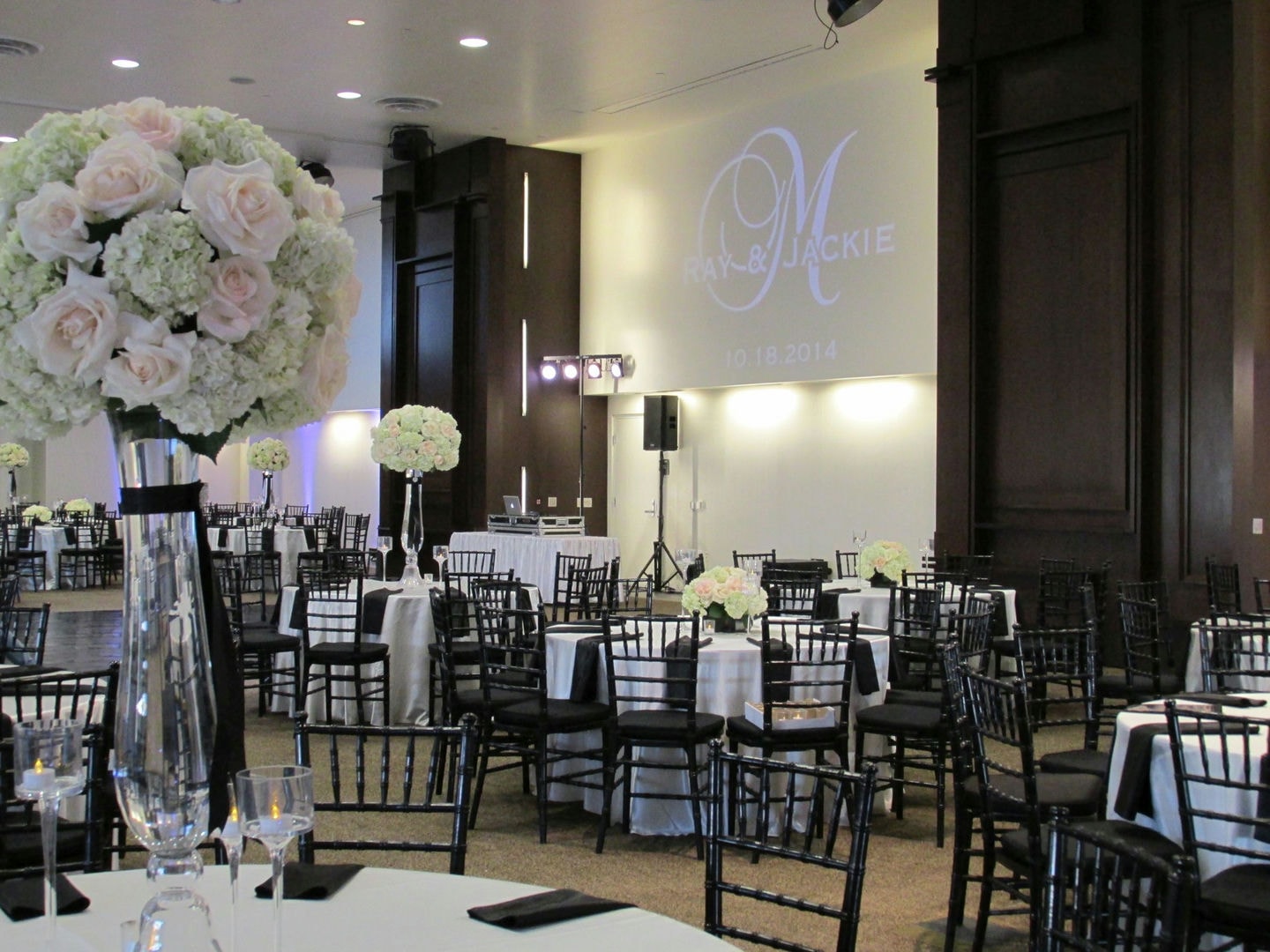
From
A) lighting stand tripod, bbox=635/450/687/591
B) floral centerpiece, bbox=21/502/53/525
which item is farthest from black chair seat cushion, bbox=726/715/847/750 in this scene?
floral centerpiece, bbox=21/502/53/525

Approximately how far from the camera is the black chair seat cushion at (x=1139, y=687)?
19.5 ft

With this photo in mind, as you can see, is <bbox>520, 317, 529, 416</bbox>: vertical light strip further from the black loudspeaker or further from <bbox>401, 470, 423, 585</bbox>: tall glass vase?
<bbox>401, 470, 423, 585</bbox>: tall glass vase

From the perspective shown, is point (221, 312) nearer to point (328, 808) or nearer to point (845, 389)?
point (328, 808)

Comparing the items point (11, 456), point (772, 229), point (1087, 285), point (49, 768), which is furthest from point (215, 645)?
point (11, 456)

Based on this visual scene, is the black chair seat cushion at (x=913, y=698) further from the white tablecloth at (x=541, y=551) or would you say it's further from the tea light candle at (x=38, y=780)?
the white tablecloth at (x=541, y=551)

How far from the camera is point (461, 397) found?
52.7ft

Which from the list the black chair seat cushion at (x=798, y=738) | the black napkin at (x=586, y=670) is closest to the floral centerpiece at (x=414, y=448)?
the black napkin at (x=586, y=670)

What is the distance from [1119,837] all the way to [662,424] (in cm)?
1128

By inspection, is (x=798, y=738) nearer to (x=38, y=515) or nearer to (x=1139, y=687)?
(x=1139, y=687)

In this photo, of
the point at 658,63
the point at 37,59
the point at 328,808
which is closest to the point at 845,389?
the point at 658,63

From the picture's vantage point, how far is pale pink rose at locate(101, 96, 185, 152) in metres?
1.65

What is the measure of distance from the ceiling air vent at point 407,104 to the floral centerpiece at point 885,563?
8.00 metres

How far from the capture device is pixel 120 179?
157cm

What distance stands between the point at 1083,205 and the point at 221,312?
9488mm
